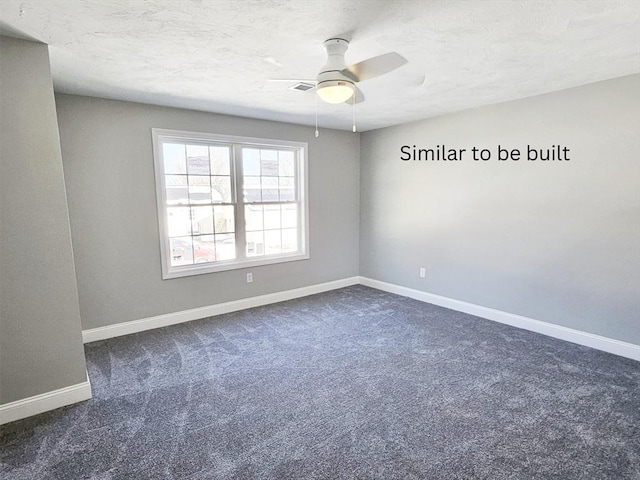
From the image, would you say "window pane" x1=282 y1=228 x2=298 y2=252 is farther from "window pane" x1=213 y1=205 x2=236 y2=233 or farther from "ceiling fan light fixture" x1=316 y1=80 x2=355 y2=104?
"ceiling fan light fixture" x1=316 y1=80 x2=355 y2=104

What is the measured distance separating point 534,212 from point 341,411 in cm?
278

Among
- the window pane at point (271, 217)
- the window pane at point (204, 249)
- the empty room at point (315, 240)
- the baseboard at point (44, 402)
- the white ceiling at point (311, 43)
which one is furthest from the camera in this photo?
the window pane at point (271, 217)

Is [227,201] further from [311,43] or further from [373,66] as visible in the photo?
[373,66]

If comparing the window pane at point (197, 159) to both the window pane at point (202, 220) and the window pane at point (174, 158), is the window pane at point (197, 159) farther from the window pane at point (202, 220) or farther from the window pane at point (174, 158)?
the window pane at point (202, 220)

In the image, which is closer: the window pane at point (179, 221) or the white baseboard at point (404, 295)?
the white baseboard at point (404, 295)

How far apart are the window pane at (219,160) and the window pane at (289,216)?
0.95 m

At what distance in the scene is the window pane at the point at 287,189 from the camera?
15.4 ft

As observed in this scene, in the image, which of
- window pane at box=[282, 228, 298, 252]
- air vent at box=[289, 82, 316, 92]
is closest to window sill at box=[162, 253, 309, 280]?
window pane at box=[282, 228, 298, 252]

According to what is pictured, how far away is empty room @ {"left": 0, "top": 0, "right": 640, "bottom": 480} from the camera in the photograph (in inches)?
75.9

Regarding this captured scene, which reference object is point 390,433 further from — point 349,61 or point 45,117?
point 45,117

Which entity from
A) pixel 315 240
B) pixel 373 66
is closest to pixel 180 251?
pixel 315 240

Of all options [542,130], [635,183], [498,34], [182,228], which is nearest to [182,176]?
[182,228]

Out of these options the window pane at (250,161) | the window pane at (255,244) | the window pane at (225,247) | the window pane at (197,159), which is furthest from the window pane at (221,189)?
the window pane at (255,244)

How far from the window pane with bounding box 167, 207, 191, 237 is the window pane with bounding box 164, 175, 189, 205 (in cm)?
8
